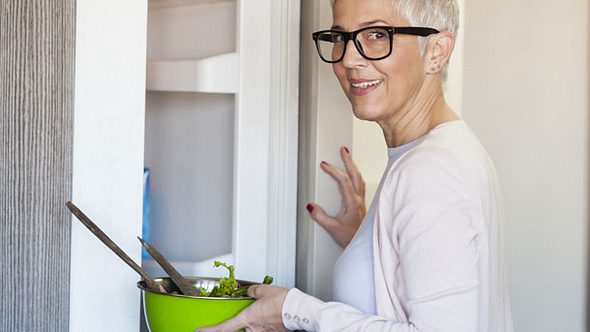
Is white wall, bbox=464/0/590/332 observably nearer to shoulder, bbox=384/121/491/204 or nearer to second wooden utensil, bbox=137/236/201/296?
shoulder, bbox=384/121/491/204

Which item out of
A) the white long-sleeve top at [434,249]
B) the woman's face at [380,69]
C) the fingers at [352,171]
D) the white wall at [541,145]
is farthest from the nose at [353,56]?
the white wall at [541,145]

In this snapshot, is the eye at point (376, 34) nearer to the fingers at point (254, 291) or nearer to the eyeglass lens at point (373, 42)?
the eyeglass lens at point (373, 42)

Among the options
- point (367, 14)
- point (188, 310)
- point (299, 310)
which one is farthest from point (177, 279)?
point (367, 14)

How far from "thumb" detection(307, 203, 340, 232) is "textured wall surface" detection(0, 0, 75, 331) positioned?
58 centimetres

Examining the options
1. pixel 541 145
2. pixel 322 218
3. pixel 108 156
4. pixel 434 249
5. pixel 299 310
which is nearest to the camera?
pixel 434 249

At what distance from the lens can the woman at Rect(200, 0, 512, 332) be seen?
1204mm

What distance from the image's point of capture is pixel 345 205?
1871 millimetres

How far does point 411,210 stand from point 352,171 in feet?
2.10

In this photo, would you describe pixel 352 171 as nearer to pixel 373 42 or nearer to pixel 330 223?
pixel 330 223

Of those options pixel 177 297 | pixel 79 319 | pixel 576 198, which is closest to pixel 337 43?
pixel 177 297

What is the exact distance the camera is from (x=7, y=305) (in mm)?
1385

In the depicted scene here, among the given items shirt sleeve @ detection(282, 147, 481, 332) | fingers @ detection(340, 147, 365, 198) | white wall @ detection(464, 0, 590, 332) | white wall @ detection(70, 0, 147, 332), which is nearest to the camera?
shirt sleeve @ detection(282, 147, 481, 332)

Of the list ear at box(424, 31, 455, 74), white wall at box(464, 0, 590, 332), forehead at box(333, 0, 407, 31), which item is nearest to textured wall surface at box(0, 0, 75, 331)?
forehead at box(333, 0, 407, 31)

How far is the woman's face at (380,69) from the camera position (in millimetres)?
1336
